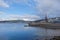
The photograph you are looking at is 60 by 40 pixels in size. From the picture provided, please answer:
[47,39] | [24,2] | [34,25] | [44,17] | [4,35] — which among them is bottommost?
[47,39]

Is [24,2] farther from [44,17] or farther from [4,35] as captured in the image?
[4,35]

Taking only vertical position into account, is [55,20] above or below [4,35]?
above

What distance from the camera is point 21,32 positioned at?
1.86 metres

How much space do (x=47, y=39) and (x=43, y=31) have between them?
0.53 ft

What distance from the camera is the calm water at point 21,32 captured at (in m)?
1.82

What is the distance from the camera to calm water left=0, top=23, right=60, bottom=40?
182 centimetres

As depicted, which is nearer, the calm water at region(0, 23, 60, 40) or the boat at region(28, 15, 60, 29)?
the calm water at region(0, 23, 60, 40)

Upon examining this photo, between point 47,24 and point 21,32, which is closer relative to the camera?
point 21,32

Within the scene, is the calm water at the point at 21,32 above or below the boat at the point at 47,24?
below

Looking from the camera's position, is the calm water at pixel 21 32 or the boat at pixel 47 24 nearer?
the calm water at pixel 21 32

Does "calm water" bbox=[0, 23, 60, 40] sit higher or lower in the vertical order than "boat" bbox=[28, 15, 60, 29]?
lower

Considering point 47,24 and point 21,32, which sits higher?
point 47,24

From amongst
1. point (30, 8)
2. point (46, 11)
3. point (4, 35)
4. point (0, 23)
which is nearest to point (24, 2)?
point (30, 8)

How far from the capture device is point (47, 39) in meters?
1.91
